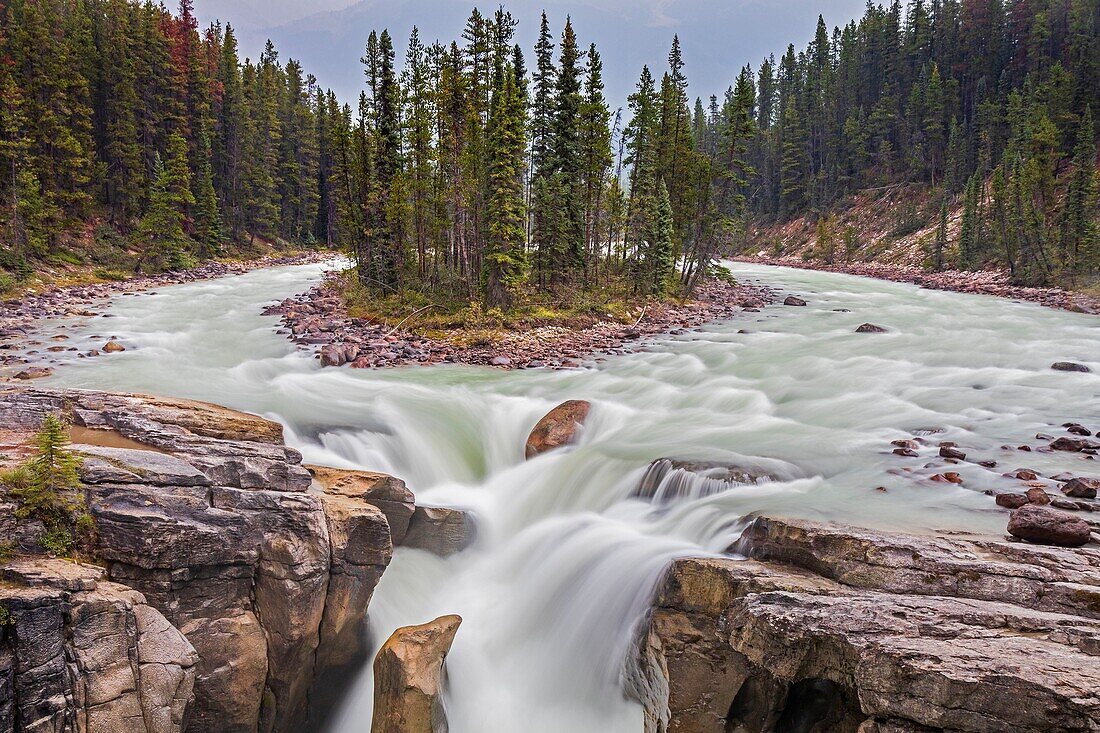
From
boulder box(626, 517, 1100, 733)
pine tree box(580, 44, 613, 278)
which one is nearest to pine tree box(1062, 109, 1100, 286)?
pine tree box(580, 44, 613, 278)

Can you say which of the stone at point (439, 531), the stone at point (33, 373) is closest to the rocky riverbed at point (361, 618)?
the stone at point (439, 531)

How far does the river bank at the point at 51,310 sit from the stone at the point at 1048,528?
65.7 ft

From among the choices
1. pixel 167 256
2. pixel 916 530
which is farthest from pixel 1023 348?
pixel 167 256

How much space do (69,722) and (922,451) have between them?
12.9 meters

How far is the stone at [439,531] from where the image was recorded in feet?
31.8

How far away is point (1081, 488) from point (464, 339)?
60.2ft

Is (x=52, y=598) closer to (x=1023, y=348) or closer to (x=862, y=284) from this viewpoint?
(x=1023, y=348)

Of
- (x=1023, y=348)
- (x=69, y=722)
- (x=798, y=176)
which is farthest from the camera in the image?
(x=798, y=176)

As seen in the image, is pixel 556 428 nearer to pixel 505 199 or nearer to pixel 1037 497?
pixel 1037 497

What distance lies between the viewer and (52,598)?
523 cm

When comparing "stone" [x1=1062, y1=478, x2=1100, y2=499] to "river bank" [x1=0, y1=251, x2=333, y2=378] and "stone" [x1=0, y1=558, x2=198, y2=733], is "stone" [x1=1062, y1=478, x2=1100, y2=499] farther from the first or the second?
"river bank" [x1=0, y1=251, x2=333, y2=378]

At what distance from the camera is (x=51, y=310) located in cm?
2614

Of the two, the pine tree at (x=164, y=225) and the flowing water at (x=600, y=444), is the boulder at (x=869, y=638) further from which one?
the pine tree at (x=164, y=225)

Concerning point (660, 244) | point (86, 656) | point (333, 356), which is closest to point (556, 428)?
point (86, 656)
